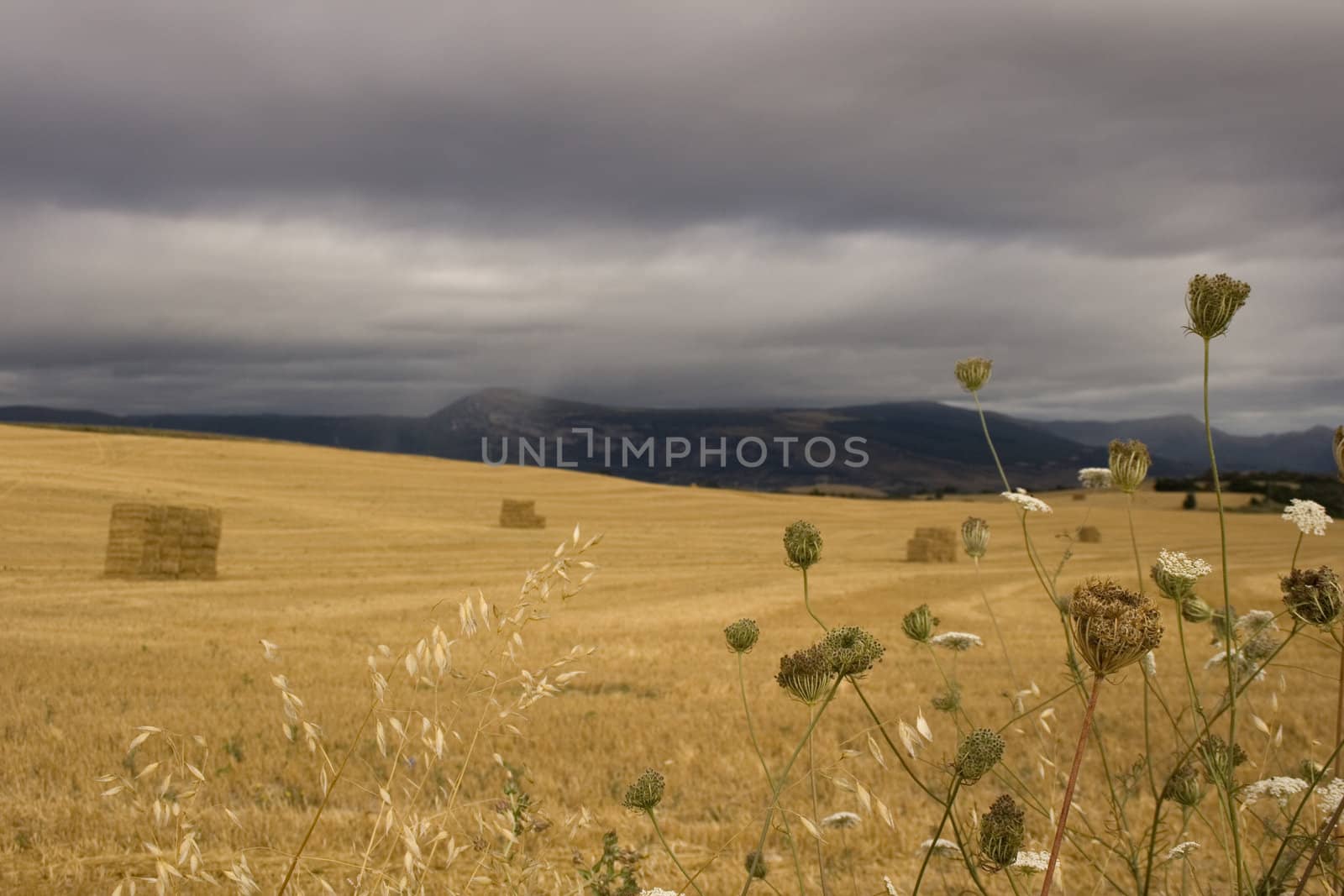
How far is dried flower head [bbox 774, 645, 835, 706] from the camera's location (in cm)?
232

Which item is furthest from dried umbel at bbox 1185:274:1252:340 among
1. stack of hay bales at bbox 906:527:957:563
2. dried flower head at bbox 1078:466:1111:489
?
stack of hay bales at bbox 906:527:957:563

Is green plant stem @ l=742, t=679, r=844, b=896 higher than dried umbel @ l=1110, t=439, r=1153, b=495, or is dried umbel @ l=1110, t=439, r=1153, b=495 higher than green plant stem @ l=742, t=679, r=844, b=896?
dried umbel @ l=1110, t=439, r=1153, b=495

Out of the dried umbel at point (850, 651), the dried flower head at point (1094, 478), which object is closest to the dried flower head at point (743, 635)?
the dried umbel at point (850, 651)

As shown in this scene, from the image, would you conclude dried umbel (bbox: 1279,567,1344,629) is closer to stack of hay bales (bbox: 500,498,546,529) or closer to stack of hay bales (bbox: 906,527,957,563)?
stack of hay bales (bbox: 906,527,957,563)

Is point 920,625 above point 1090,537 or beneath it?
above

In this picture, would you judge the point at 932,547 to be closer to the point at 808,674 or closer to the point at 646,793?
the point at 646,793

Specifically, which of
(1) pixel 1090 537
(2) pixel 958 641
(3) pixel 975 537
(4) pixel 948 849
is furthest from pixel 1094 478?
(1) pixel 1090 537

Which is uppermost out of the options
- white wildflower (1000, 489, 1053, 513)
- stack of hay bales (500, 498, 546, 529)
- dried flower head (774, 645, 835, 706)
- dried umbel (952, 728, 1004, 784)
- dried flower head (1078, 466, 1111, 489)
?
dried flower head (1078, 466, 1111, 489)

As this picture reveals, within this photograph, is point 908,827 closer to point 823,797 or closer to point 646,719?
point 823,797

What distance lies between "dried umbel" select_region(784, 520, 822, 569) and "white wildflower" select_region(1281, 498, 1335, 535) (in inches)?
53.2

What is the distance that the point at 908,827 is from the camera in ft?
19.9

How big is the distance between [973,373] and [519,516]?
38.1 metres

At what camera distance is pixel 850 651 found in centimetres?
220

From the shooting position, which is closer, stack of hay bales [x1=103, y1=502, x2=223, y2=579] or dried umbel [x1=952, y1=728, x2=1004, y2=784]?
dried umbel [x1=952, y1=728, x2=1004, y2=784]
